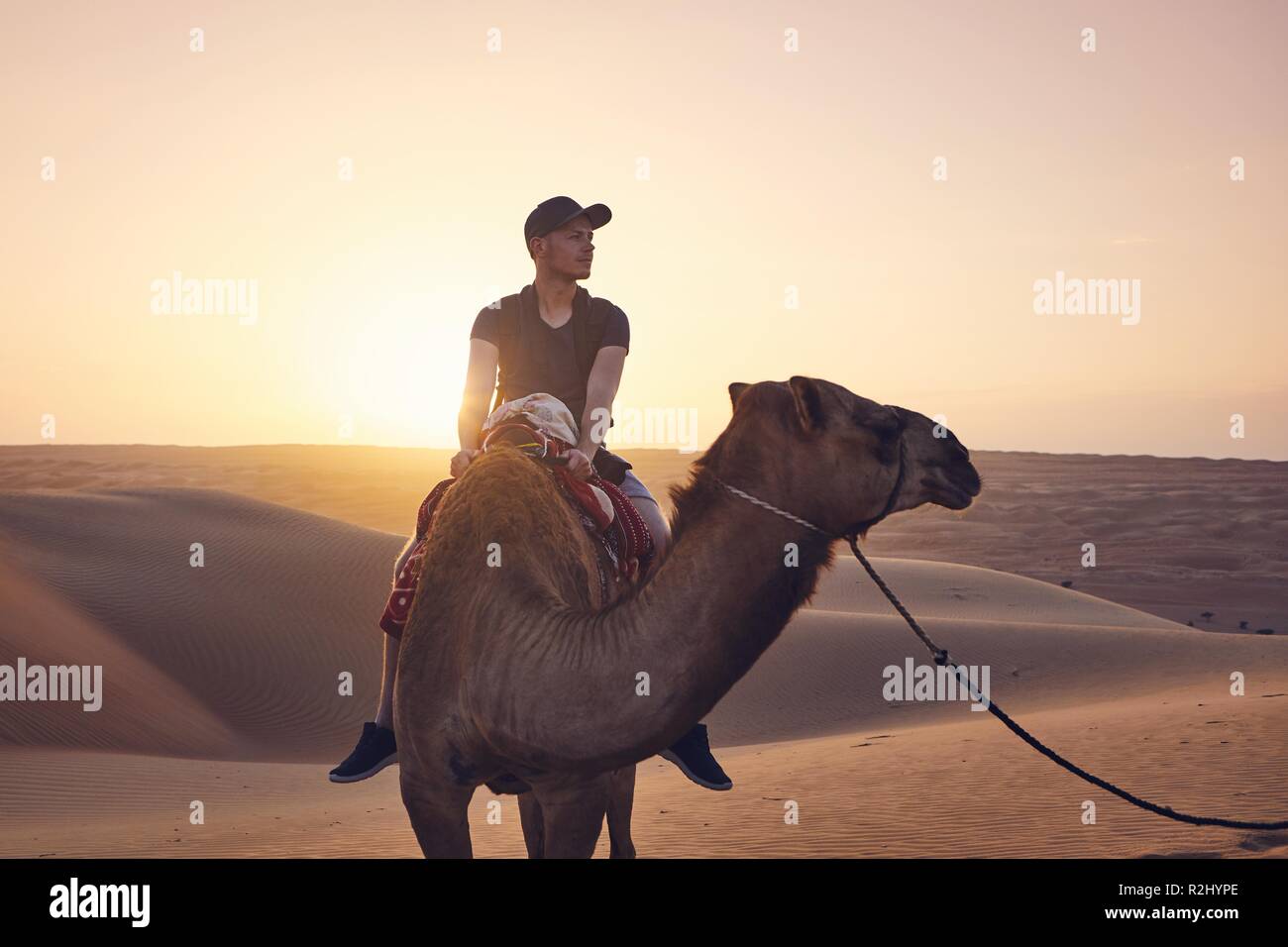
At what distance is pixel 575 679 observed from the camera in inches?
175

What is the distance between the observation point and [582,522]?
5723 millimetres

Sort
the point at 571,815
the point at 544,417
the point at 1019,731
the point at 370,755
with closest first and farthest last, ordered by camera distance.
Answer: the point at 571,815 → the point at 1019,731 → the point at 370,755 → the point at 544,417


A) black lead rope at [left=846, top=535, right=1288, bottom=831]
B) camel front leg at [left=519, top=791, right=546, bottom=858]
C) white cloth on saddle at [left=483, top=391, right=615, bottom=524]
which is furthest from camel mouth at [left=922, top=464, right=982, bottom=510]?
camel front leg at [left=519, top=791, right=546, bottom=858]

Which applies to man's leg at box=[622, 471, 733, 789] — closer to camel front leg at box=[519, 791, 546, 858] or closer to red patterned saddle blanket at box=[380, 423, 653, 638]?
red patterned saddle blanket at box=[380, 423, 653, 638]

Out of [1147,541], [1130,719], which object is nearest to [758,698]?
[1130,719]

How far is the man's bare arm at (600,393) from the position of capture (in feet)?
20.1

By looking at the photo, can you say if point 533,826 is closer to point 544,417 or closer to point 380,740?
point 380,740

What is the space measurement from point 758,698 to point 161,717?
10567mm

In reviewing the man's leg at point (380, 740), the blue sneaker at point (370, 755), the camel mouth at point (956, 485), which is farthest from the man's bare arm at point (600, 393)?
the camel mouth at point (956, 485)

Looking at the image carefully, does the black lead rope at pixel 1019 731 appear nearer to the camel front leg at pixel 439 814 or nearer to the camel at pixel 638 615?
the camel at pixel 638 615

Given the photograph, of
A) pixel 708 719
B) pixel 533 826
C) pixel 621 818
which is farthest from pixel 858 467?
pixel 708 719

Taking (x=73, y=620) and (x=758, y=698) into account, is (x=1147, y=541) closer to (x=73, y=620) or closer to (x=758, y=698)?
(x=758, y=698)

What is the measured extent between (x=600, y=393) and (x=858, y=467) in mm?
1921

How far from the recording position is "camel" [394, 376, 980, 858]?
446 centimetres
